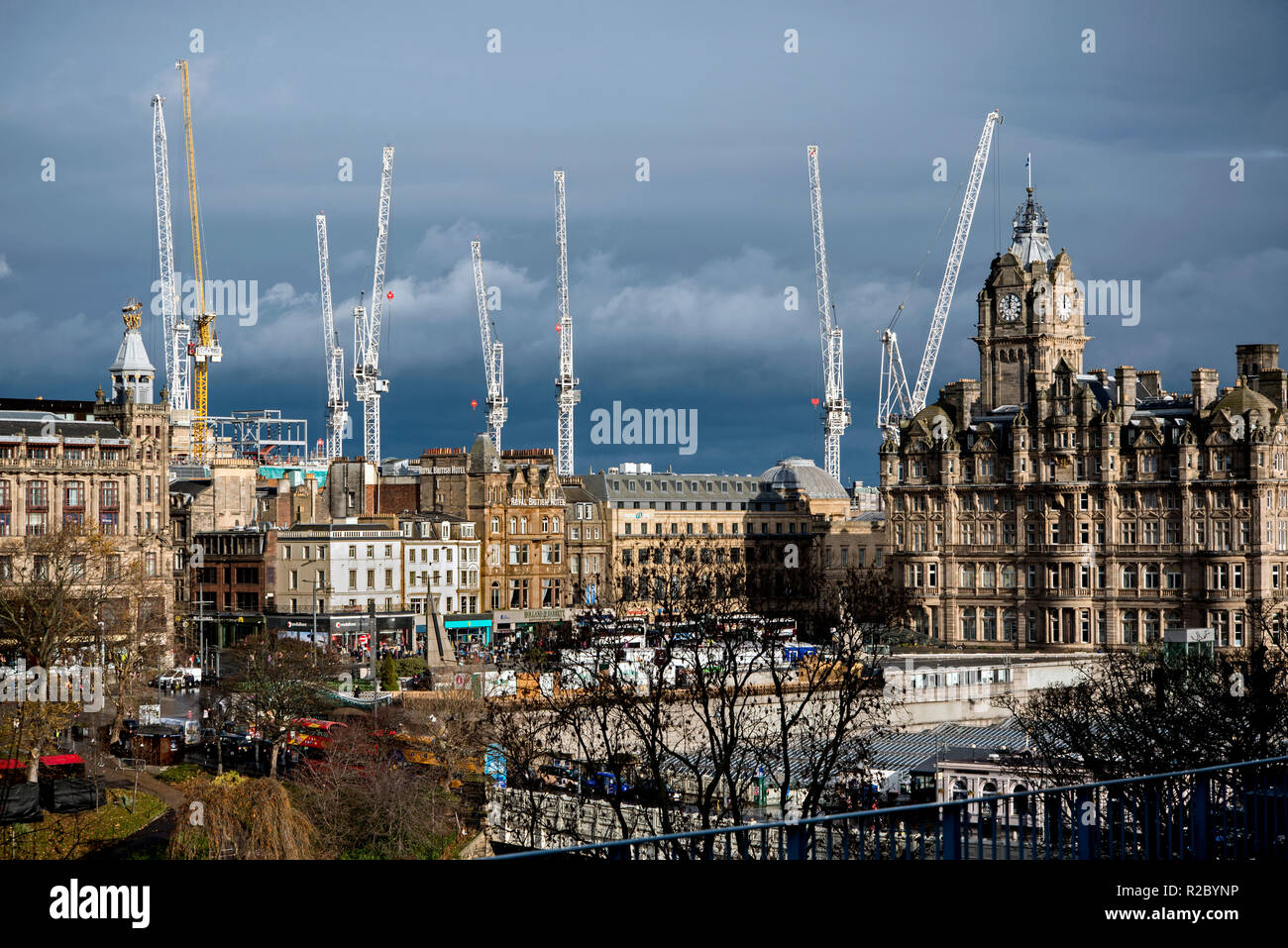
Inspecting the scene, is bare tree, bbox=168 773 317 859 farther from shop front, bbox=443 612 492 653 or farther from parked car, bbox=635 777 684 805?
shop front, bbox=443 612 492 653

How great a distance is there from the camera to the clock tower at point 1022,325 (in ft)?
452

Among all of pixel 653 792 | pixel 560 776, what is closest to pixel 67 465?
pixel 560 776

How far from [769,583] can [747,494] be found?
7640 centimetres

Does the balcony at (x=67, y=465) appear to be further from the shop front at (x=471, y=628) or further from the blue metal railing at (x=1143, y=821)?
the blue metal railing at (x=1143, y=821)

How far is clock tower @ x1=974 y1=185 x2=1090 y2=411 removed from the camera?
13775 cm

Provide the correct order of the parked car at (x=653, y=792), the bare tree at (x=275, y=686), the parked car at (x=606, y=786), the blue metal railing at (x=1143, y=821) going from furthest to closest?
the bare tree at (x=275, y=686) → the parked car at (x=606, y=786) → the parked car at (x=653, y=792) → the blue metal railing at (x=1143, y=821)

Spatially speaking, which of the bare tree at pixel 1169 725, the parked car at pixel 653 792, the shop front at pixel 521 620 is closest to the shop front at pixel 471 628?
the shop front at pixel 521 620

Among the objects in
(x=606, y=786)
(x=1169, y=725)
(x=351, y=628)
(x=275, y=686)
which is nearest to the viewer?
(x=606, y=786)

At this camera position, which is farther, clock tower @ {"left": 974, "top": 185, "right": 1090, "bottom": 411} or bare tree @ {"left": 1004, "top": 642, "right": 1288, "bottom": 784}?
clock tower @ {"left": 974, "top": 185, "right": 1090, "bottom": 411}

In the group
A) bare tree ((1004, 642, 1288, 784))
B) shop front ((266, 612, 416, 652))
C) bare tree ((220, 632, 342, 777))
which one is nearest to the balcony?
shop front ((266, 612, 416, 652))

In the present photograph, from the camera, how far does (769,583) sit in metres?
93.0

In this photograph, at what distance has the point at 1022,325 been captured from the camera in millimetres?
138625

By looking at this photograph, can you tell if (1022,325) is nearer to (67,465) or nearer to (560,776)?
(67,465)
